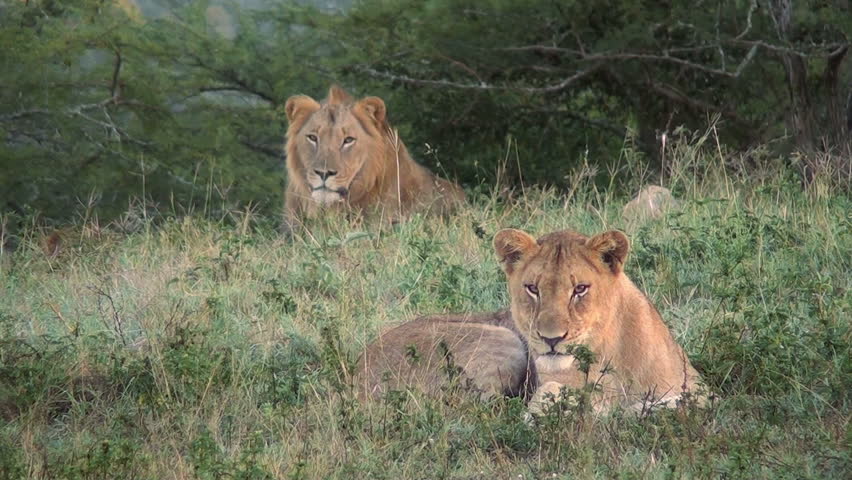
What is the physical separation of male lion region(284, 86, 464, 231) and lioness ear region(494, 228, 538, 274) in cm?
467

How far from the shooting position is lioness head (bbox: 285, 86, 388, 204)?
11.1 meters

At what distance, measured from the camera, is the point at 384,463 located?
17.9 ft

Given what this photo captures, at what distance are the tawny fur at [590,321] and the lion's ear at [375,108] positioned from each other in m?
5.17

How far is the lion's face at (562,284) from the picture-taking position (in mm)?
5797

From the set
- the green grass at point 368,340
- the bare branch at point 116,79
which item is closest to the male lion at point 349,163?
the green grass at point 368,340

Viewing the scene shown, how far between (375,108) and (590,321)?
5.70 metres

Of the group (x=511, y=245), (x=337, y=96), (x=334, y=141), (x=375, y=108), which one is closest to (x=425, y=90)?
(x=375, y=108)

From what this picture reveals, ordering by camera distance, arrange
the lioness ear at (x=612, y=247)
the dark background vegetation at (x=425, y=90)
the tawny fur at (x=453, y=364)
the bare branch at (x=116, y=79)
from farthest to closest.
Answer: the bare branch at (x=116, y=79), the dark background vegetation at (x=425, y=90), the tawny fur at (x=453, y=364), the lioness ear at (x=612, y=247)

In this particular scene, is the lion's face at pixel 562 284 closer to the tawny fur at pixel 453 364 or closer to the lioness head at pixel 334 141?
the tawny fur at pixel 453 364

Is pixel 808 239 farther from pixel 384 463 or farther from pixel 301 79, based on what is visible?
pixel 301 79

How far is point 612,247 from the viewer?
5.96 metres

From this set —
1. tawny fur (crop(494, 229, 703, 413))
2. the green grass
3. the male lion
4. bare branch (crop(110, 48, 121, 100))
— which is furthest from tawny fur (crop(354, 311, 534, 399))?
bare branch (crop(110, 48, 121, 100))

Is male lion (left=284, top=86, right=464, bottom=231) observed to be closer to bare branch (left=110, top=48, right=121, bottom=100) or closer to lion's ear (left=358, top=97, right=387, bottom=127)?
lion's ear (left=358, top=97, right=387, bottom=127)

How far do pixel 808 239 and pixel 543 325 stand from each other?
3.05 m
